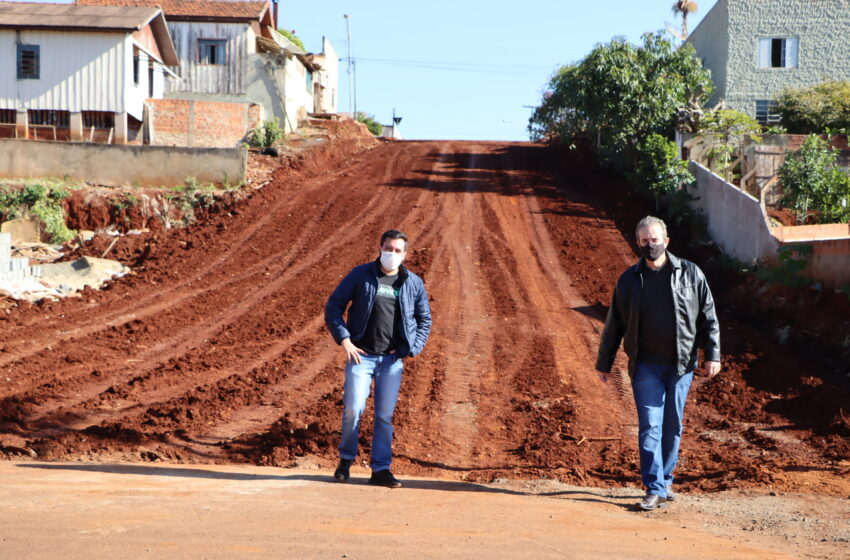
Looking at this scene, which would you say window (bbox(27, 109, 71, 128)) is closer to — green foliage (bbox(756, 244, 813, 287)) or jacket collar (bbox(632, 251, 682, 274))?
green foliage (bbox(756, 244, 813, 287))

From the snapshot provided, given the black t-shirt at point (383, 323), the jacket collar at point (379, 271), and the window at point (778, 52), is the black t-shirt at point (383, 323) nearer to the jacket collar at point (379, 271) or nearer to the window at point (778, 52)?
the jacket collar at point (379, 271)

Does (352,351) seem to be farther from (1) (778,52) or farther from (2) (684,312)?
(1) (778,52)

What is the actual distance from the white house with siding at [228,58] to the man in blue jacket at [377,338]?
32679 mm

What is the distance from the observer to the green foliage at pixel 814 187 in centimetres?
1833

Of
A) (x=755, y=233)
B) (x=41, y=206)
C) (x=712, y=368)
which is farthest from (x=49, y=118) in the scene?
(x=712, y=368)

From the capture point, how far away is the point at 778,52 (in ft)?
118

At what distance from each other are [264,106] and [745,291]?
88.0 ft

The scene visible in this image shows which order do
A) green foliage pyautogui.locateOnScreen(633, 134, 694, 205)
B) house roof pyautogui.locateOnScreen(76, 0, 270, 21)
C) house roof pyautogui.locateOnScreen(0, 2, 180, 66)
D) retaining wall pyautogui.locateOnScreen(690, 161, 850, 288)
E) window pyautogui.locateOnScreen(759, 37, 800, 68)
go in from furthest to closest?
house roof pyautogui.locateOnScreen(76, 0, 270, 21), window pyautogui.locateOnScreen(759, 37, 800, 68), house roof pyautogui.locateOnScreen(0, 2, 180, 66), green foliage pyautogui.locateOnScreen(633, 134, 694, 205), retaining wall pyautogui.locateOnScreen(690, 161, 850, 288)

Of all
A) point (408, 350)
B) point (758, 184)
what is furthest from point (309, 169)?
A: point (408, 350)

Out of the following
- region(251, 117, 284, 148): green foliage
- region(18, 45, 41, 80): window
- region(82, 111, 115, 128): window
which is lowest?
region(251, 117, 284, 148): green foliage

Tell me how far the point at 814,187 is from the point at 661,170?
523 cm

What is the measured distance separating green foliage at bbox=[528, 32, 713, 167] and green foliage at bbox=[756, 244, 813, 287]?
11672 millimetres

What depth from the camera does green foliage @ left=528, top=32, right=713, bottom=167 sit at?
85.6 ft

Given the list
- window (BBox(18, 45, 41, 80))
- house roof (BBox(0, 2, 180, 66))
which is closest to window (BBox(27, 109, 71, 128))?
window (BBox(18, 45, 41, 80))
